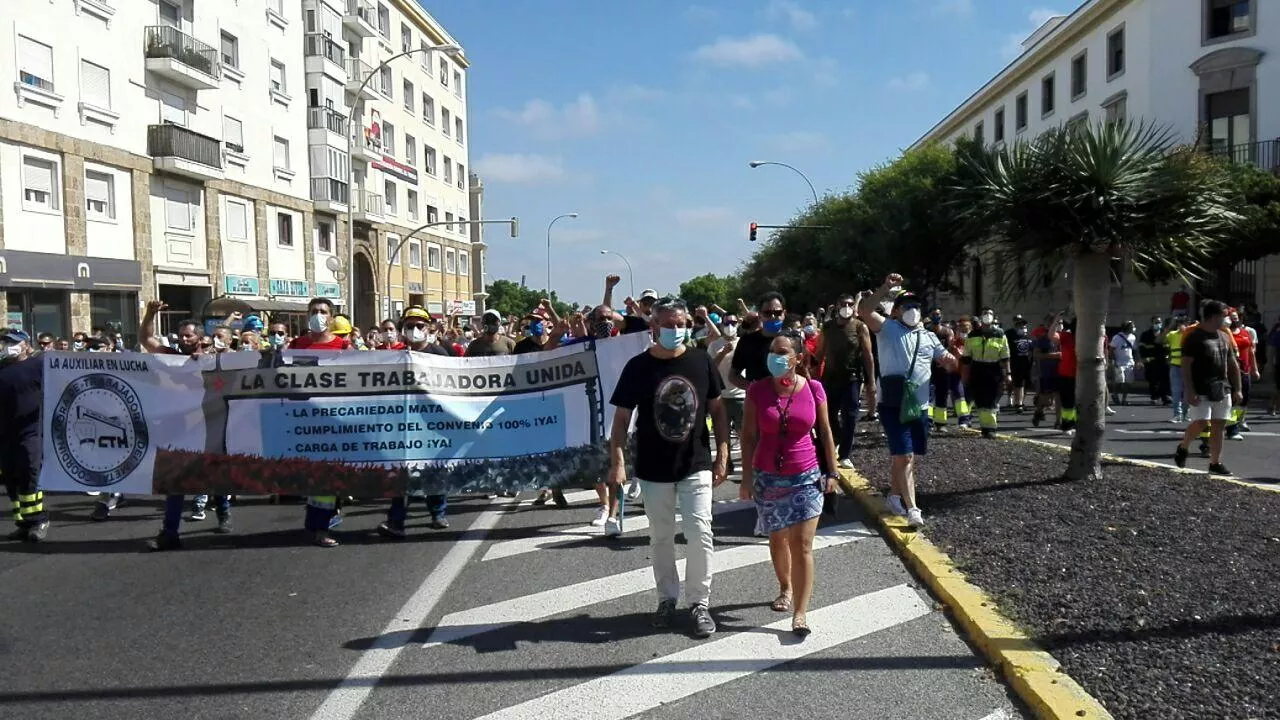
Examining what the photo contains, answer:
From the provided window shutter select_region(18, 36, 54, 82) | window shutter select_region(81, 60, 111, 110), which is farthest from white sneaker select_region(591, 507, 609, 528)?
window shutter select_region(81, 60, 111, 110)

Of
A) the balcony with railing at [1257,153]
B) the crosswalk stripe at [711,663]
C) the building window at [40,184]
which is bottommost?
the crosswalk stripe at [711,663]

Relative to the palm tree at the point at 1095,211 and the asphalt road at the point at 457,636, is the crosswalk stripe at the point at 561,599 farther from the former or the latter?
the palm tree at the point at 1095,211

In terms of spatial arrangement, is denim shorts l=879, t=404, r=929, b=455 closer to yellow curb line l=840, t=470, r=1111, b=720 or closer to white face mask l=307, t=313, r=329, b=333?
yellow curb line l=840, t=470, r=1111, b=720

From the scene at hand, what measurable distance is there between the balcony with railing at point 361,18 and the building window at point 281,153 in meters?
9.52

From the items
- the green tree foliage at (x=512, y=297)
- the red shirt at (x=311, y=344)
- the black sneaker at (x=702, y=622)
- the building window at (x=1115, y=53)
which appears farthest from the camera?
the green tree foliage at (x=512, y=297)

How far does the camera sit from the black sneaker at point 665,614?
563 centimetres

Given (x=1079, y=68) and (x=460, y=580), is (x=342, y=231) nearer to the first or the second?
(x=1079, y=68)

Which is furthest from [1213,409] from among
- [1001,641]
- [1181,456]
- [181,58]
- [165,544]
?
[181,58]

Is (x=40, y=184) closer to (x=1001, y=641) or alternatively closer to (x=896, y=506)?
(x=896, y=506)

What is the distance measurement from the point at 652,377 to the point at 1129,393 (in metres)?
21.4

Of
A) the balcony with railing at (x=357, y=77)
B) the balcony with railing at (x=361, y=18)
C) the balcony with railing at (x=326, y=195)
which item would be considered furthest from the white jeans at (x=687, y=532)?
the balcony with railing at (x=361, y=18)

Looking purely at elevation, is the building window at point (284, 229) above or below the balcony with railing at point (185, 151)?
below

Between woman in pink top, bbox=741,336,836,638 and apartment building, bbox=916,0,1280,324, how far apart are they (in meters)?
19.6

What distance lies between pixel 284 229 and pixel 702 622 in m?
34.7
